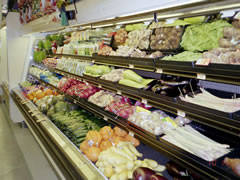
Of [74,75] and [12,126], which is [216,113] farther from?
[12,126]

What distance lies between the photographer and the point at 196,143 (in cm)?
147

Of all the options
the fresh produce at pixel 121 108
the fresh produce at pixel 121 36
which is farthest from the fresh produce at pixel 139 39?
the fresh produce at pixel 121 108

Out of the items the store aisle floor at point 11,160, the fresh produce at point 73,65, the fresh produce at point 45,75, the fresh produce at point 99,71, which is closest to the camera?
the fresh produce at point 99,71

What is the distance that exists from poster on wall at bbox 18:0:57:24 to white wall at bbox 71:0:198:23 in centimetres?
99

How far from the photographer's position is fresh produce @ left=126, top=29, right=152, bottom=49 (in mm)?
2172

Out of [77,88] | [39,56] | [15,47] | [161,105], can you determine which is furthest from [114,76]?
[15,47]

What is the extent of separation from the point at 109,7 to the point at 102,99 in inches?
44.7

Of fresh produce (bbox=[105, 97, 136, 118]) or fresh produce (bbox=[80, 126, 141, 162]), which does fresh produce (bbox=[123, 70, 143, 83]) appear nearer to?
fresh produce (bbox=[105, 97, 136, 118])

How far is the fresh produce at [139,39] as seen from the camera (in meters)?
2.17

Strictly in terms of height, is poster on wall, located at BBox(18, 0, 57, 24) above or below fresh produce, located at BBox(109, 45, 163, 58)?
above

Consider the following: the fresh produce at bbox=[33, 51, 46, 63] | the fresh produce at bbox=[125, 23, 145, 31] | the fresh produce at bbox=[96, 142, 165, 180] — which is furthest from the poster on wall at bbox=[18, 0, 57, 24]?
the fresh produce at bbox=[96, 142, 165, 180]

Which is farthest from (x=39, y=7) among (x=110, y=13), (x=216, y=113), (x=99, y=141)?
(x=216, y=113)

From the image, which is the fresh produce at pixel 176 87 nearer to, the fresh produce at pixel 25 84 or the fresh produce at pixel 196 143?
the fresh produce at pixel 196 143

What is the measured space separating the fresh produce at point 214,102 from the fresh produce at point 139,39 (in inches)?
34.2
